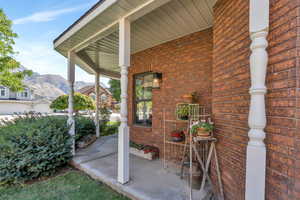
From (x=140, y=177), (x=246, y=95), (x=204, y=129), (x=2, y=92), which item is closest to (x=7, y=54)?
(x=140, y=177)

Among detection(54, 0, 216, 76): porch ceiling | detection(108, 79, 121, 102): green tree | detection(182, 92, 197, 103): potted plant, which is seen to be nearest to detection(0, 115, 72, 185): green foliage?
detection(54, 0, 216, 76): porch ceiling

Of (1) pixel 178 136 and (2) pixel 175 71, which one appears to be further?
(2) pixel 175 71

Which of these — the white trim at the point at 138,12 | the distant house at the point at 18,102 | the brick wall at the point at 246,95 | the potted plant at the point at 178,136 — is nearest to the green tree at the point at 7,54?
the white trim at the point at 138,12

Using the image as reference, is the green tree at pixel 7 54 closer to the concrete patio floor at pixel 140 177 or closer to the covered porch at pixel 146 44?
the covered porch at pixel 146 44

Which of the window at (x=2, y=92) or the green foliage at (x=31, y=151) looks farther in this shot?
the window at (x=2, y=92)

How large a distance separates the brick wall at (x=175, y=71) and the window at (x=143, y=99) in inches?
8.0

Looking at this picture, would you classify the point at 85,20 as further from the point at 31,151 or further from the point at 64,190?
the point at 64,190

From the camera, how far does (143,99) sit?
438 centimetres

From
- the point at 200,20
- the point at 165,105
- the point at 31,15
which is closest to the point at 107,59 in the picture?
the point at 165,105

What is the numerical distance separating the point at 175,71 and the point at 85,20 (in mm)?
2209

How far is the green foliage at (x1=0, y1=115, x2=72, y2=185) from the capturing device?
110 inches

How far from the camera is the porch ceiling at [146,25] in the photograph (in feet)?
7.54

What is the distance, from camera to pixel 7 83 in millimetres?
6199

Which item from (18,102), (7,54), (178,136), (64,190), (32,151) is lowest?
(64,190)
